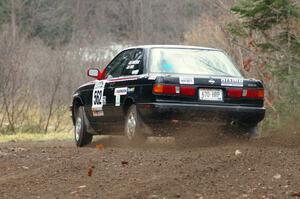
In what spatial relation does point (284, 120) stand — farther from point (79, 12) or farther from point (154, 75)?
point (79, 12)

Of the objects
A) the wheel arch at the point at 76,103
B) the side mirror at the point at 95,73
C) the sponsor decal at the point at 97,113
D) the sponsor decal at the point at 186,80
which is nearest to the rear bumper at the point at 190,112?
the sponsor decal at the point at 186,80

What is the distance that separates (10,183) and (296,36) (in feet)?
16.4

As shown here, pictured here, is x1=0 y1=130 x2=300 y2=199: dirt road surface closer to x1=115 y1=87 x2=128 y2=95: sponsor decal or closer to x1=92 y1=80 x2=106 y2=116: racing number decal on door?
x1=115 y1=87 x2=128 y2=95: sponsor decal

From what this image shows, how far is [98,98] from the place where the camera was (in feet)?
41.1

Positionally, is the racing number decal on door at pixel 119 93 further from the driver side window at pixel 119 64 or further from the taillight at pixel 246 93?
the taillight at pixel 246 93

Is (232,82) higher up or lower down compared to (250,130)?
higher up

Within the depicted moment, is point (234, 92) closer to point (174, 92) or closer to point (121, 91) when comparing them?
point (174, 92)

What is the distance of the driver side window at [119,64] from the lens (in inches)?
483

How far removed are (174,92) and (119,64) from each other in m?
1.97

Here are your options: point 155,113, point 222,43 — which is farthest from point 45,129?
point 155,113

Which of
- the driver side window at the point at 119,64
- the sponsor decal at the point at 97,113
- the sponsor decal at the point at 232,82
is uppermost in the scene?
Answer: the driver side window at the point at 119,64

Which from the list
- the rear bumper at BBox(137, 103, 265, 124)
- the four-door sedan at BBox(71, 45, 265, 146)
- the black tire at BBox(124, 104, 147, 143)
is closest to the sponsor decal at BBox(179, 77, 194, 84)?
the four-door sedan at BBox(71, 45, 265, 146)

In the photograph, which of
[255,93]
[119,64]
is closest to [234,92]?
[255,93]

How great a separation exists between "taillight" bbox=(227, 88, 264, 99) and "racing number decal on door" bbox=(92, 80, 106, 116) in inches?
92.1
